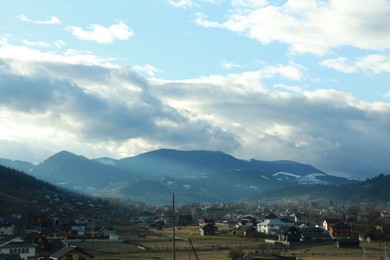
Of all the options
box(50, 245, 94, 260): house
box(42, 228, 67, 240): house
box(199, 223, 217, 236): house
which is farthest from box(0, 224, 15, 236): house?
box(50, 245, 94, 260): house

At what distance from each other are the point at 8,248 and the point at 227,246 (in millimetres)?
27268

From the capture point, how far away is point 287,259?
162 feet

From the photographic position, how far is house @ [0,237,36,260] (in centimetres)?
4897

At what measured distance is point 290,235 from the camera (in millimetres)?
76312

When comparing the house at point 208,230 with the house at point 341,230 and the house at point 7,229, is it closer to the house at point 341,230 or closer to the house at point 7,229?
the house at point 341,230

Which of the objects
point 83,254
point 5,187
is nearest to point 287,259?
point 83,254

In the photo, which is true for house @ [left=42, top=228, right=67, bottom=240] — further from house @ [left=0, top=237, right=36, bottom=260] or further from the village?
house @ [left=0, top=237, right=36, bottom=260]

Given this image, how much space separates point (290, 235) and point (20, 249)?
39.3 m

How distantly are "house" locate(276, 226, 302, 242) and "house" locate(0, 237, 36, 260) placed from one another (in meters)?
37.4

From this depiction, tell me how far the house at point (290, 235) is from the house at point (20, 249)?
123 feet

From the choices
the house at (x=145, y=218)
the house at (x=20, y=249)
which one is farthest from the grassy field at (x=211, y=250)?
the house at (x=145, y=218)

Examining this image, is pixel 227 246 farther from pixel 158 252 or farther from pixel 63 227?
pixel 63 227

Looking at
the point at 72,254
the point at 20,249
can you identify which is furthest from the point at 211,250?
the point at 20,249

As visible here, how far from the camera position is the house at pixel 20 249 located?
48969mm
